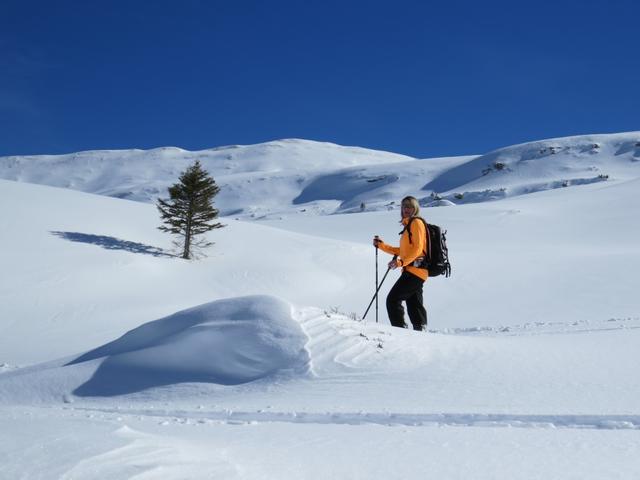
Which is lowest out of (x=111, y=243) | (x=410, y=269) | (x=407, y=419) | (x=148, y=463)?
(x=407, y=419)

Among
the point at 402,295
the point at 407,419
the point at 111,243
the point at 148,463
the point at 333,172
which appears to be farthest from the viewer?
the point at 333,172

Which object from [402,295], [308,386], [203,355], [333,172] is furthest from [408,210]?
[333,172]

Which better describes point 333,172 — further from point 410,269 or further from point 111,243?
point 410,269

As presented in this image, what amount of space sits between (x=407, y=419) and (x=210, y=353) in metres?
2.05

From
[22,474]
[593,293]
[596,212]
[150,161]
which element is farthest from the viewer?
[150,161]

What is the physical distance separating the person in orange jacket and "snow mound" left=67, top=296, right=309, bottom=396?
72.3 inches

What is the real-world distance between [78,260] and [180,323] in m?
12.5

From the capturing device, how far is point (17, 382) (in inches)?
196

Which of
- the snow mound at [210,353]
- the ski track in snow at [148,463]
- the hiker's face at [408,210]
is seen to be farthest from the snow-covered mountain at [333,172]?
the ski track in snow at [148,463]

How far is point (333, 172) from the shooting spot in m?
138

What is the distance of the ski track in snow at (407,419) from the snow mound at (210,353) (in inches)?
32.4

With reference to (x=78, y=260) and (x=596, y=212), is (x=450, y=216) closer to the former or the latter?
(x=596, y=212)

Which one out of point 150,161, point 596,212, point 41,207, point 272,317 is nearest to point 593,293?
point 272,317

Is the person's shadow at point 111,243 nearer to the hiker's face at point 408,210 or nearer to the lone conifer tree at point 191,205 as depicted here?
the lone conifer tree at point 191,205
